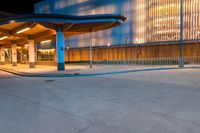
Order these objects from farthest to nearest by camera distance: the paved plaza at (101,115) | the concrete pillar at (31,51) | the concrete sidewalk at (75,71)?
the concrete pillar at (31,51) → the concrete sidewalk at (75,71) → the paved plaza at (101,115)

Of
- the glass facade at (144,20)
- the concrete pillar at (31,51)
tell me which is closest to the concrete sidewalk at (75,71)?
the concrete pillar at (31,51)

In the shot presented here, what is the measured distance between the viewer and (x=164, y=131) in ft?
10.8

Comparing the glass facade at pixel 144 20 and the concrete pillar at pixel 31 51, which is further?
the glass facade at pixel 144 20

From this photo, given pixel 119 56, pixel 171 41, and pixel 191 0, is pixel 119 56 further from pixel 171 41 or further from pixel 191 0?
pixel 191 0

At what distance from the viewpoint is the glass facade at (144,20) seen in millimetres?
29750

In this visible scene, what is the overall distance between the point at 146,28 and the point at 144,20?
1826 millimetres

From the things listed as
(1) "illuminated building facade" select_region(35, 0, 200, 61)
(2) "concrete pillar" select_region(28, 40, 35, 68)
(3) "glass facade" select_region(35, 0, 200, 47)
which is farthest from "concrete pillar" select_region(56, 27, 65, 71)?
(3) "glass facade" select_region(35, 0, 200, 47)

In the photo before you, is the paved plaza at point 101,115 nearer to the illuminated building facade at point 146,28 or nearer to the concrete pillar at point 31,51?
the concrete pillar at point 31,51

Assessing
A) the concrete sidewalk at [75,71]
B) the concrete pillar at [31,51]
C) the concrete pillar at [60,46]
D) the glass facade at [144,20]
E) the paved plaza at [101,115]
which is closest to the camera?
the paved plaza at [101,115]

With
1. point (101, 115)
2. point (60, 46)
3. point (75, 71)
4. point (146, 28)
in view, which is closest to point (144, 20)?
point (146, 28)

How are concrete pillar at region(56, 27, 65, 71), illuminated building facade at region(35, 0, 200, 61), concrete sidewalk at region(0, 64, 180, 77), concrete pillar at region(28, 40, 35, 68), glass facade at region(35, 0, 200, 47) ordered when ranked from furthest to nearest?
glass facade at region(35, 0, 200, 47) → illuminated building facade at region(35, 0, 200, 61) → concrete pillar at region(28, 40, 35, 68) → concrete pillar at region(56, 27, 65, 71) → concrete sidewalk at region(0, 64, 180, 77)

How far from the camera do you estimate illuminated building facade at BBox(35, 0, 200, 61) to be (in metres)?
29.5

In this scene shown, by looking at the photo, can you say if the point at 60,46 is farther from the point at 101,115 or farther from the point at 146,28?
the point at 146,28

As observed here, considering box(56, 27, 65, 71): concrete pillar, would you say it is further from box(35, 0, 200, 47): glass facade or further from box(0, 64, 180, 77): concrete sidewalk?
box(35, 0, 200, 47): glass facade
